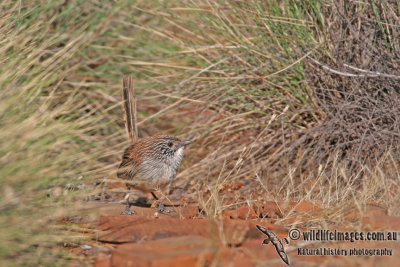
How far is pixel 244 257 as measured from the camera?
8.86 feet

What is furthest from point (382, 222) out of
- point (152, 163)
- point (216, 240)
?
point (152, 163)

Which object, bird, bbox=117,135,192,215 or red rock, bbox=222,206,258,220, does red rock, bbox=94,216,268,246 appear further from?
bird, bbox=117,135,192,215

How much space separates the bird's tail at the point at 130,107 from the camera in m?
4.43

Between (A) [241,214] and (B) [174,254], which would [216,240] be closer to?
(B) [174,254]

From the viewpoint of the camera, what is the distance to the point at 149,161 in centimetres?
419

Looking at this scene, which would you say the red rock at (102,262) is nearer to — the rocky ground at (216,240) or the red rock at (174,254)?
the rocky ground at (216,240)

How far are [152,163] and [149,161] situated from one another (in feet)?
0.11

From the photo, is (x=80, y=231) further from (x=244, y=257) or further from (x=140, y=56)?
(x=140, y=56)

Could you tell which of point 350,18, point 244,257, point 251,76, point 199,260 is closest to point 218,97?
point 251,76

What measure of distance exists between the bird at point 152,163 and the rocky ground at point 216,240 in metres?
0.34

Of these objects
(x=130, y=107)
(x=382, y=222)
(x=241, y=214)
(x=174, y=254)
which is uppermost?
(x=174, y=254)

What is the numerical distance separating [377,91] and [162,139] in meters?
1.87

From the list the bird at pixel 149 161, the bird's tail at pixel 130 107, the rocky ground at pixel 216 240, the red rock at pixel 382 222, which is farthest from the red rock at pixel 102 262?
the bird's tail at pixel 130 107

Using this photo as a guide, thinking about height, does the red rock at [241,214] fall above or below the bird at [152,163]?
below
